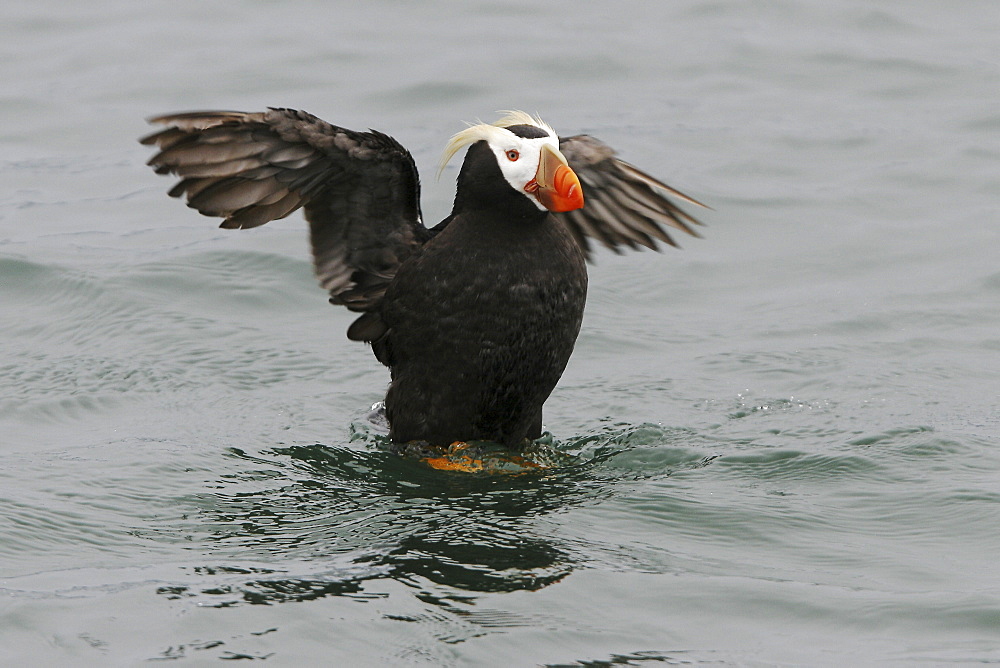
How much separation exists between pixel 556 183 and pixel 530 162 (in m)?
0.14

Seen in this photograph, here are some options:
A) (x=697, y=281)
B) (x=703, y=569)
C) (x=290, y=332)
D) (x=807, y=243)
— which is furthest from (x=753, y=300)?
(x=703, y=569)

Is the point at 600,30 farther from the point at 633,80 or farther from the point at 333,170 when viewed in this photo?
the point at 333,170

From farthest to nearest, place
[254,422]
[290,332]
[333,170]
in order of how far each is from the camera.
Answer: [290,332] → [254,422] → [333,170]

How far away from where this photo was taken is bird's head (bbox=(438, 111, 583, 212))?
579 centimetres

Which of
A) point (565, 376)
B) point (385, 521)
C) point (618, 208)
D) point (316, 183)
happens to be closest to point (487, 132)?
point (316, 183)

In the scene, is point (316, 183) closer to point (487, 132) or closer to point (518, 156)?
point (487, 132)

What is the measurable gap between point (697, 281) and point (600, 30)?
5.51m

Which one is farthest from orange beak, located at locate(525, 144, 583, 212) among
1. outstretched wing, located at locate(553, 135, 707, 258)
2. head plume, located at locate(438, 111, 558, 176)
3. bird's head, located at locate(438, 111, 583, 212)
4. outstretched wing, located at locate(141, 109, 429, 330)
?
outstretched wing, located at locate(553, 135, 707, 258)

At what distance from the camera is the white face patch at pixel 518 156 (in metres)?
5.84

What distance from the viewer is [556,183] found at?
19.0 feet

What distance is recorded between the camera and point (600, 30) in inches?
559

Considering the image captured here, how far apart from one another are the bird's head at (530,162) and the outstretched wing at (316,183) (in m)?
0.33

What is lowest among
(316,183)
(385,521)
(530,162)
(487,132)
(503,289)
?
(385,521)

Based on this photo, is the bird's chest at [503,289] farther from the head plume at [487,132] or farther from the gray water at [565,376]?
the gray water at [565,376]
